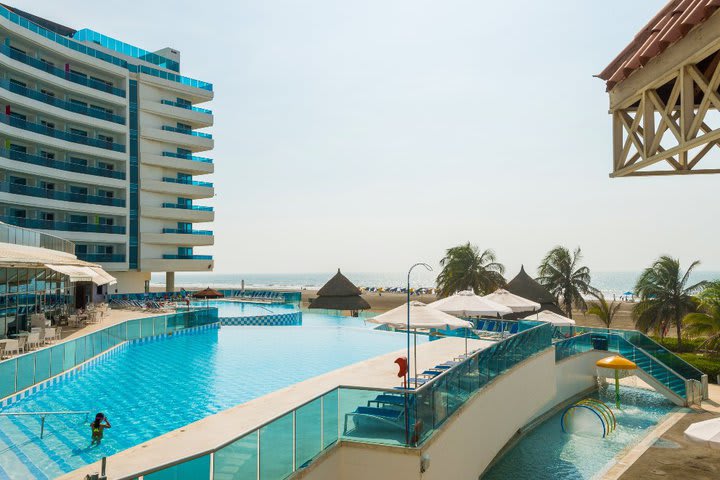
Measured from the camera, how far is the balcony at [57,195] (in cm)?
4219

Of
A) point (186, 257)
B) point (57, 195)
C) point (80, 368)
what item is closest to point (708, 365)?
point (80, 368)

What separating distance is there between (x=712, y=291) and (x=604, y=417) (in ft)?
56.0

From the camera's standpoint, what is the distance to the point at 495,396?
15.9m

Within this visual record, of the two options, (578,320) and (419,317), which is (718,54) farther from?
(578,320)

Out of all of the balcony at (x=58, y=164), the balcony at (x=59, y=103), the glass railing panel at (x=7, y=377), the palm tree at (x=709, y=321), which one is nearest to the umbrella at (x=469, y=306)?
the glass railing panel at (x=7, y=377)

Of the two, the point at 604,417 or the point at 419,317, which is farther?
the point at 604,417

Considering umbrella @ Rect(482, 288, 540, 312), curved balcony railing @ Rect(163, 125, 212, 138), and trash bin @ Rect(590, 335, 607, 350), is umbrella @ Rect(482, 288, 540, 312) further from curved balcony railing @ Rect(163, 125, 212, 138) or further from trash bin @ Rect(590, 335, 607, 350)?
curved balcony railing @ Rect(163, 125, 212, 138)

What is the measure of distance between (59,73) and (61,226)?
13.2 metres

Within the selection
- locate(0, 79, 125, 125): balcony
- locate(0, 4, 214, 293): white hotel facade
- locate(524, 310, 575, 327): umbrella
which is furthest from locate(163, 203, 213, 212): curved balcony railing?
locate(524, 310, 575, 327): umbrella

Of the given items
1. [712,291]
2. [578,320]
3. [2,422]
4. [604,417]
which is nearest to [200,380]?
[2,422]

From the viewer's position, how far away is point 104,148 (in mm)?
50750

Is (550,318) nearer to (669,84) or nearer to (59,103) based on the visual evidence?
(669,84)

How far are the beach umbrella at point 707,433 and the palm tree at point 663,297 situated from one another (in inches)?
1124

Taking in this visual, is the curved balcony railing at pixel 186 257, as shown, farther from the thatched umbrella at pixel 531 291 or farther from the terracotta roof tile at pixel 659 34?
the terracotta roof tile at pixel 659 34
